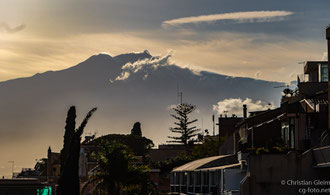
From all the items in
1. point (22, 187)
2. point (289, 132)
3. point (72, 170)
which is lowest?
point (22, 187)

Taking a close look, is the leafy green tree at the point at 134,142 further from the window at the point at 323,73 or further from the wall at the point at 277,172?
the wall at the point at 277,172

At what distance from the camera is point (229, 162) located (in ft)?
245

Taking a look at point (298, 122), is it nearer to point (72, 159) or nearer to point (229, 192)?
point (229, 192)

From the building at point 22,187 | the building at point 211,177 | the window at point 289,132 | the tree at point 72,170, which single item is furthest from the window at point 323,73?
the building at point 22,187

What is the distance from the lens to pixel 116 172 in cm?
7375

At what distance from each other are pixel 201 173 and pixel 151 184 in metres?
4.90

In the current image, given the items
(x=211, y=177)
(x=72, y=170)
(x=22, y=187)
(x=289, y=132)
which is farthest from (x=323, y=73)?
(x=22, y=187)

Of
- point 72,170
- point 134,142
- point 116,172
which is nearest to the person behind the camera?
point 116,172

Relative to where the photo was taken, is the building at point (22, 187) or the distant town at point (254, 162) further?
the building at point (22, 187)

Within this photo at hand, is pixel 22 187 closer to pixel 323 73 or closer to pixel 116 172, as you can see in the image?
pixel 116 172

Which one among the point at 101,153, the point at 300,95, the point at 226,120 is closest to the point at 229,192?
the point at 300,95

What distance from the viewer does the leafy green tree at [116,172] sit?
73750 mm

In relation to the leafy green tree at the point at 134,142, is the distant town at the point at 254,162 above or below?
below

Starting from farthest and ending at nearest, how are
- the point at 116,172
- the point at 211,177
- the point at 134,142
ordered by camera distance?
the point at 134,142
the point at 116,172
the point at 211,177
